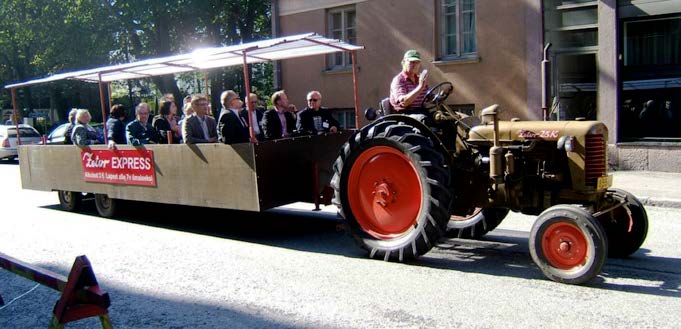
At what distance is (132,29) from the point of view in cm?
2462

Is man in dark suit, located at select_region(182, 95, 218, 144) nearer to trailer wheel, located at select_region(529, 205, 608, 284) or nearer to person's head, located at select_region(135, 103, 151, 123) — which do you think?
person's head, located at select_region(135, 103, 151, 123)

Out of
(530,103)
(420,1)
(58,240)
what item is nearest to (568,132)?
(58,240)

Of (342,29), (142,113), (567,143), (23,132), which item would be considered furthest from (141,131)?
(23,132)

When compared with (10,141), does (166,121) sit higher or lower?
higher

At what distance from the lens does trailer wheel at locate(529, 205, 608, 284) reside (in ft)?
15.5

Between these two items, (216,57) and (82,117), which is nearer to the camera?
(216,57)

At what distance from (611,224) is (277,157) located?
3.50 m

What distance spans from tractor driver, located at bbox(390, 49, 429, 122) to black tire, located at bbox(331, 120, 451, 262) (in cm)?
23

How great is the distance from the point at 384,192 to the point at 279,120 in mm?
2732

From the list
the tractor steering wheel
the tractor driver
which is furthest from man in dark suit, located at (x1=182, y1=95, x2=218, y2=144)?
the tractor steering wheel

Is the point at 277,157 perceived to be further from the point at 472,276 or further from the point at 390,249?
the point at 472,276

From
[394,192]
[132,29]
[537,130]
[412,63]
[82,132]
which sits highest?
[132,29]

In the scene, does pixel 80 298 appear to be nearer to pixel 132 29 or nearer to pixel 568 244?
pixel 568 244

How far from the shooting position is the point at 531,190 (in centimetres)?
548
